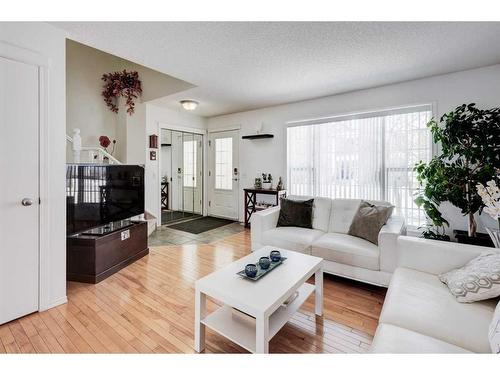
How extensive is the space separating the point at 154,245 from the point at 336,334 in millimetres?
2892

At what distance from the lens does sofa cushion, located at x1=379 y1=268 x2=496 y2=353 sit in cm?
112

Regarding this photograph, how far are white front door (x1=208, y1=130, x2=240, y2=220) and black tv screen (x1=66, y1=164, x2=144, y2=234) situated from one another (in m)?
2.40

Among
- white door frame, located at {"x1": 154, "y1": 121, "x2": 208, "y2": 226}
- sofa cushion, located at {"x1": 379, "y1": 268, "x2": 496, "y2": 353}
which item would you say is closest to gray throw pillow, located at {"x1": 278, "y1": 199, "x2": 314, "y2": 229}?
sofa cushion, located at {"x1": 379, "y1": 268, "x2": 496, "y2": 353}

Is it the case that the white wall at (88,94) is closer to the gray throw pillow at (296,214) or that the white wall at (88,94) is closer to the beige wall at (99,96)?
the beige wall at (99,96)

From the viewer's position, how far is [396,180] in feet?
11.2

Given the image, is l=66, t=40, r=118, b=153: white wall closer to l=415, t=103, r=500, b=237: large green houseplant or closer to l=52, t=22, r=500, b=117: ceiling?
l=52, t=22, r=500, b=117: ceiling

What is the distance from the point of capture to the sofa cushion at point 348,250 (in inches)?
90.5

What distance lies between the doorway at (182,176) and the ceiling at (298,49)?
7.75ft

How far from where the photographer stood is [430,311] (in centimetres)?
130

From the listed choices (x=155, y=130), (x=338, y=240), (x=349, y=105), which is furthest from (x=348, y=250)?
(x=155, y=130)

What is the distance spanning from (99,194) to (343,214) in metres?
2.87

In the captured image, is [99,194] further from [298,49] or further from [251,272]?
[298,49]

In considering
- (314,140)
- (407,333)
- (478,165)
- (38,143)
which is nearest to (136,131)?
(38,143)
